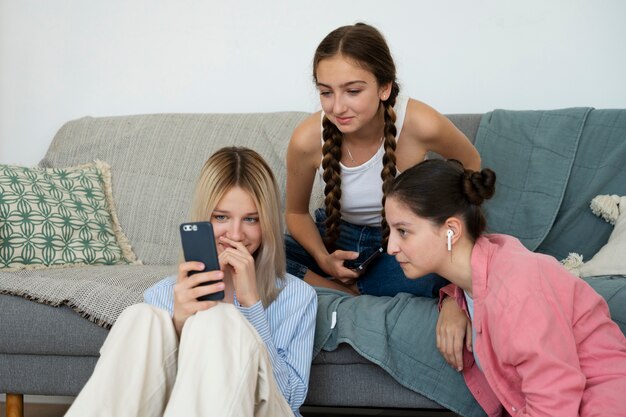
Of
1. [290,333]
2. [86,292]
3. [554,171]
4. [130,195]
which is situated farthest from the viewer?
[130,195]

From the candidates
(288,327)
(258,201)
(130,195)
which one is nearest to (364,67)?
(258,201)

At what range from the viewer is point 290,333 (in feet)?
5.89

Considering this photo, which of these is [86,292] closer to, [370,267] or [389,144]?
[370,267]

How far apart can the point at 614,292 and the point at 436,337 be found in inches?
16.2

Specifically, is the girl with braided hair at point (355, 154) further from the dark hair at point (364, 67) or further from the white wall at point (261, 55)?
the white wall at point (261, 55)

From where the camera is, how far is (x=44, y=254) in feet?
8.20

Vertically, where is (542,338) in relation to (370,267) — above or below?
above

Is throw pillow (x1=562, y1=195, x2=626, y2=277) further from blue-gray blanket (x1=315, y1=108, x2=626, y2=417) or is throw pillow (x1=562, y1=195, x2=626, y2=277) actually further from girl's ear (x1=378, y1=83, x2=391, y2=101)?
girl's ear (x1=378, y1=83, x2=391, y2=101)

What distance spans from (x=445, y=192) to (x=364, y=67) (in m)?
0.50

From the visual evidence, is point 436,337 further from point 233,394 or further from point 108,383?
point 108,383

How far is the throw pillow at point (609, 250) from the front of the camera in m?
2.16

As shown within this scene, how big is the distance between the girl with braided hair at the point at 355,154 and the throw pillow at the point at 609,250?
0.40 metres

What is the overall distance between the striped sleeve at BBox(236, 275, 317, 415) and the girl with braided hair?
0.28 meters

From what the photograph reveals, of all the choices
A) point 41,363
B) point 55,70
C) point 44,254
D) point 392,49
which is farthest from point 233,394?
point 55,70
